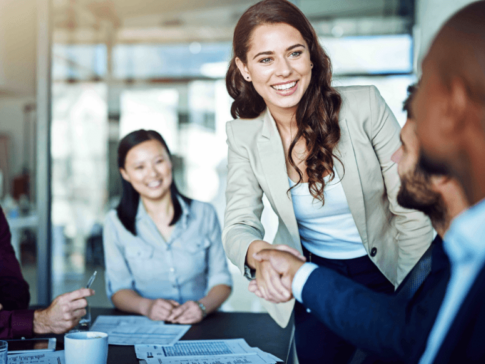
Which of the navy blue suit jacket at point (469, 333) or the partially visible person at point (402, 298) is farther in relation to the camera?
the partially visible person at point (402, 298)

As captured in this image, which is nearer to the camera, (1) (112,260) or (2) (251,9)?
(2) (251,9)

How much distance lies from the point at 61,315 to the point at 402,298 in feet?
3.42

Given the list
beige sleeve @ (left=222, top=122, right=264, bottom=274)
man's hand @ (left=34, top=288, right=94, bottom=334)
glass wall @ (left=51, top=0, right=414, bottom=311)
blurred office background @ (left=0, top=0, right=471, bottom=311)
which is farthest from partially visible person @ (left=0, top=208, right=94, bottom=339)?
glass wall @ (left=51, top=0, right=414, bottom=311)

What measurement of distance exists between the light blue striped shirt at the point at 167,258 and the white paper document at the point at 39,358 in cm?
95

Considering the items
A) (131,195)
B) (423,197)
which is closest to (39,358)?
(423,197)

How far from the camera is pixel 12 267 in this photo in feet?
6.34

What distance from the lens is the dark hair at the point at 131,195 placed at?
2.44 meters

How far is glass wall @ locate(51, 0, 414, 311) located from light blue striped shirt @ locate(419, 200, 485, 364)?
360cm

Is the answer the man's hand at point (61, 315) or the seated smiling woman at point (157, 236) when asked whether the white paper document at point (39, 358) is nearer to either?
the man's hand at point (61, 315)

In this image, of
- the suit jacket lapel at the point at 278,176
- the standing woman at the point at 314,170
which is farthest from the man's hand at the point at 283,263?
the suit jacket lapel at the point at 278,176

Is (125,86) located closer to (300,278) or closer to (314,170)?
(314,170)

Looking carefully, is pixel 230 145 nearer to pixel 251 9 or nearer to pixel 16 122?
pixel 251 9

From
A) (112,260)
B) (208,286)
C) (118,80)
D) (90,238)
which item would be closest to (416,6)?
(118,80)

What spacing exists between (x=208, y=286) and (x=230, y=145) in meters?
0.87
